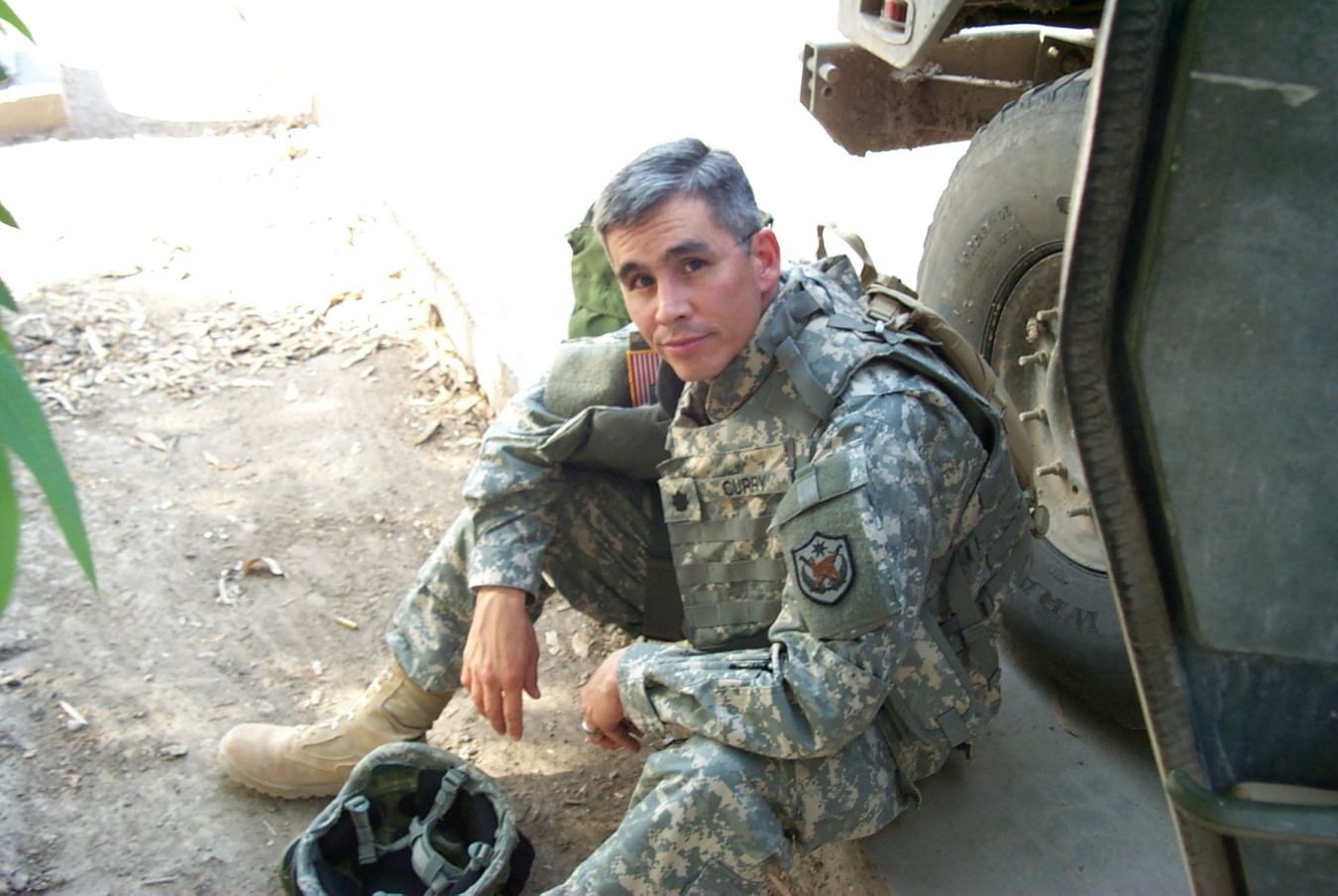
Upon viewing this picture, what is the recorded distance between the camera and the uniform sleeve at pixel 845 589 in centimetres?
192

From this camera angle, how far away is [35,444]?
0.70 metres

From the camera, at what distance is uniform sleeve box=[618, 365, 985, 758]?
1.92 m

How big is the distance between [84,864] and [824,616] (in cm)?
176

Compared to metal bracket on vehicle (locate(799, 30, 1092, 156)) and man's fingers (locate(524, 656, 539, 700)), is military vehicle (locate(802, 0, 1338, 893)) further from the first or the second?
metal bracket on vehicle (locate(799, 30, 1092, 156))

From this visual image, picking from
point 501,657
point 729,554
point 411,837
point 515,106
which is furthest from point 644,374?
point 515,106

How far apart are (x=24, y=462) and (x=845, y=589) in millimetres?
1407

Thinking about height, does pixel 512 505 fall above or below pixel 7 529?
below

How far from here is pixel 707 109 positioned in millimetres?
5602

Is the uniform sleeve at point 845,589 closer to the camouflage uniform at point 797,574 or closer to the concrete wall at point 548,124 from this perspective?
the camouflage uniform at point 797,574

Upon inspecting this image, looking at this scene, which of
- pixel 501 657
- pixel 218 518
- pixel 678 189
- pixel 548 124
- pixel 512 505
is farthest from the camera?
pixel 548 124

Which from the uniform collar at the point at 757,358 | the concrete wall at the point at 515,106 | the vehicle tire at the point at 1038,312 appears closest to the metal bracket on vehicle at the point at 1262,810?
the uniform collar at the point at 757,358

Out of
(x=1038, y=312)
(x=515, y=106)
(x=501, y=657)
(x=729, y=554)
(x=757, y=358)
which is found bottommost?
(x=501, y=657)

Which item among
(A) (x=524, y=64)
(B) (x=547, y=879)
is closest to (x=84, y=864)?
(B) (x=547, y=879)

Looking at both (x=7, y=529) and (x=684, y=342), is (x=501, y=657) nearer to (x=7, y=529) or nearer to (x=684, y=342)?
(x=684, y=342)
